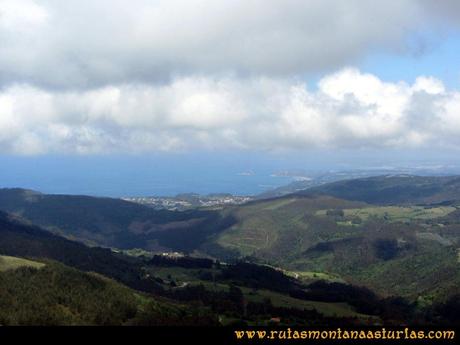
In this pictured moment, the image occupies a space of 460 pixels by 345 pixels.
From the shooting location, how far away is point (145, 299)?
139125mm

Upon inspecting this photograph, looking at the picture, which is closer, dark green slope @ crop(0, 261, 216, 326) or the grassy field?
dark green slope @ crop(0, 261, 216, 326)

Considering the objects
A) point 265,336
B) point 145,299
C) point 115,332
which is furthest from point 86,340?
point 145,299

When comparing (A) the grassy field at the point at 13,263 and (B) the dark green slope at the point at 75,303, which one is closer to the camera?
(B) the dark green slope at the point at 75,303

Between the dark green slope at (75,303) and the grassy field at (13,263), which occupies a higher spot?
the grassy field at (13,263)

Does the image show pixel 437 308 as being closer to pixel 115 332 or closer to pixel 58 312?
pixel 58 312

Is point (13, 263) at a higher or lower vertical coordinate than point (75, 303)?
higher

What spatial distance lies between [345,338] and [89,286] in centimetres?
12367

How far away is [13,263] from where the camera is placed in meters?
150

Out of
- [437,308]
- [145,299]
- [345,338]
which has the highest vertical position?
[345,338]

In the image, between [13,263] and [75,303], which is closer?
A: [75,303]

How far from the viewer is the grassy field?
476 feet

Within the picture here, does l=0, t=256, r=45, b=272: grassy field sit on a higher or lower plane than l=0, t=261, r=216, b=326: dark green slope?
higher

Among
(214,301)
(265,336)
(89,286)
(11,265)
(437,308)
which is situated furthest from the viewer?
(437,308)

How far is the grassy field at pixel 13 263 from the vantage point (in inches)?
5709
